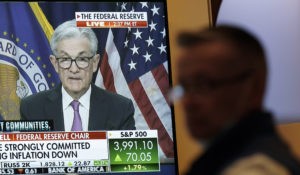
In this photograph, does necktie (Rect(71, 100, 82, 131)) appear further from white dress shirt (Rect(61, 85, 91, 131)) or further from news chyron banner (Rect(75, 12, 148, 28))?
news chyron banner (Rect(75, 12, 148, 28))

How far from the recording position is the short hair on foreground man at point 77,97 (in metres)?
6.19

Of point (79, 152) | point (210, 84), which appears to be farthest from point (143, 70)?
point (210, 84)

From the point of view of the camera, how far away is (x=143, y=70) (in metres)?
6.41

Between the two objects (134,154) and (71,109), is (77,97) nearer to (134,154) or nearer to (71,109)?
(71,109)

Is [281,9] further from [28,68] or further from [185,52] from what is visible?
[185,52]

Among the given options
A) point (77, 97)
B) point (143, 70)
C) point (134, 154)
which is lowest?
point (134, 154)

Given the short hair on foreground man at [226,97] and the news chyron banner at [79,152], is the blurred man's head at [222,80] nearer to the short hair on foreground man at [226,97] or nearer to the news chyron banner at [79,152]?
the short hair on foreground man at [226,97]

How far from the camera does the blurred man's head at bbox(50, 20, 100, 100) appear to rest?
625cm

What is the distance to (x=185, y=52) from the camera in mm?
1198

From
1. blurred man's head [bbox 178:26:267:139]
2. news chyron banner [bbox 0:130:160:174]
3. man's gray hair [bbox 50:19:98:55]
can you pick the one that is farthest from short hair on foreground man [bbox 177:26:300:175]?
man's gray hair [bbox 50:19:98:55]

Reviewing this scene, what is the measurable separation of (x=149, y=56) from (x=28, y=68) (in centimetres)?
102

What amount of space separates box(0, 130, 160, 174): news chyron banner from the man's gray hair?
71 cm

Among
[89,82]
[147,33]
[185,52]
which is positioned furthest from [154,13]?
[185,52]

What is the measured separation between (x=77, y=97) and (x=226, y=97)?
16.9ft
